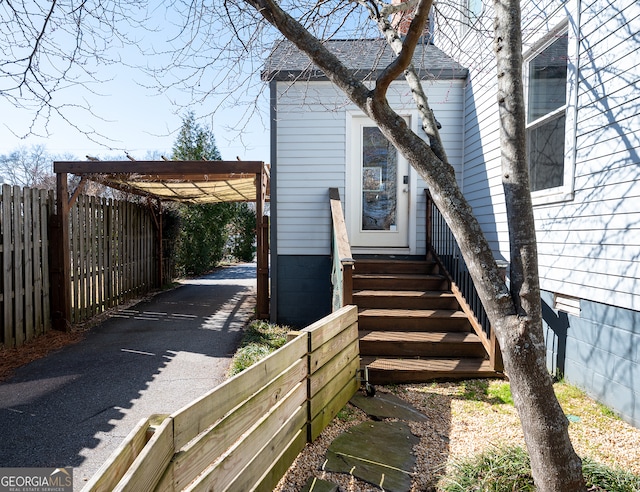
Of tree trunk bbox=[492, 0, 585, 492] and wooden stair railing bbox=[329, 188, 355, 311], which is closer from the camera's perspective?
tree trunk bbox=[492, 0, 585, 492]

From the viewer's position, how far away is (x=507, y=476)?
6.86 feet

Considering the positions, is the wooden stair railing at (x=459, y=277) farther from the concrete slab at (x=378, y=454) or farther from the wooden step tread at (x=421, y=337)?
the concrete slab at (x=378, y=454)

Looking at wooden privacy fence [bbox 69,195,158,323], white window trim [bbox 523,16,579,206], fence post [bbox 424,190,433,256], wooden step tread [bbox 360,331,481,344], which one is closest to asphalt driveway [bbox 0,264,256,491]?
wooden privacy fence [bbox 69,195,158,323]

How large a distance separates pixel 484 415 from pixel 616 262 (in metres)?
1.56

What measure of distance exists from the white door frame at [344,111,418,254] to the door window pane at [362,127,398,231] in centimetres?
11

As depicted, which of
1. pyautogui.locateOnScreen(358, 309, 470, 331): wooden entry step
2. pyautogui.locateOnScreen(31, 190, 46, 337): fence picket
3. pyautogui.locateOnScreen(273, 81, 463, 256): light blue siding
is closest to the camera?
pyautogui.locateOnScreen(358, 309, 470, 331): wooden entry step

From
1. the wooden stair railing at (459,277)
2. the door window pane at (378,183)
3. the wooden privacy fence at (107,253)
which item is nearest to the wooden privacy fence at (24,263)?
the wooden privacy fence at (107,253)

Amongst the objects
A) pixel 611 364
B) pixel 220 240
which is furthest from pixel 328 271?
pixel 220 240

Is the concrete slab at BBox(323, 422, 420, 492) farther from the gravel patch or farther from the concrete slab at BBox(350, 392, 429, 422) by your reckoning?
the concrete slab at BBox(350, 392, 429, 422)

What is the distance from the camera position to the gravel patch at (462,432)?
2.38 m

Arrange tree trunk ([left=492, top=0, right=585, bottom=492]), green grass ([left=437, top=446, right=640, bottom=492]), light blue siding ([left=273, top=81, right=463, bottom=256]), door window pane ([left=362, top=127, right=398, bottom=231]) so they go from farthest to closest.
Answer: door window pane ([left=362, top=127, right=398, bottom=231]), light blue siding ([left=273, top=81, right=463, bottom=256]), green grass ([left=437, top=446, right=640, bottom=492]), tree trunk ([left=492, top=0, right=585, bottom=492])

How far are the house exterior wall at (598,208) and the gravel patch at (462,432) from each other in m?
0.25

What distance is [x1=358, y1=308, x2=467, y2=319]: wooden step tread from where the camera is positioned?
4.54m

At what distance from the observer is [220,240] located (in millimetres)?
15875
